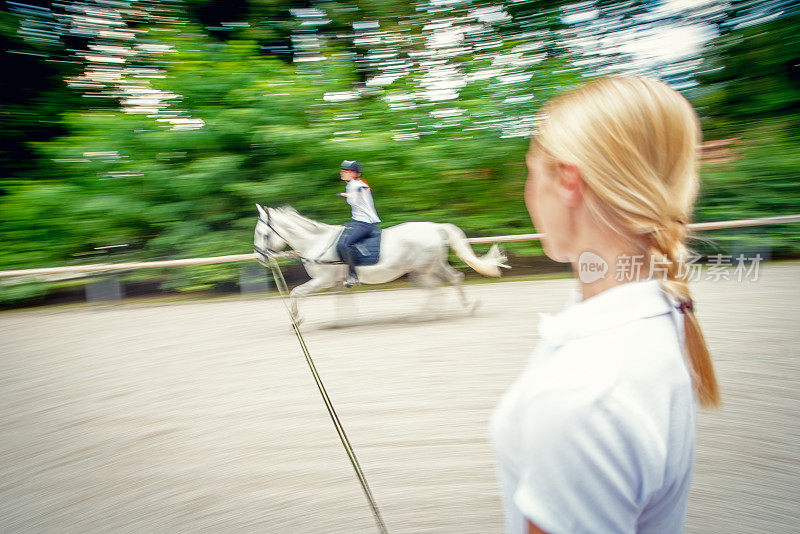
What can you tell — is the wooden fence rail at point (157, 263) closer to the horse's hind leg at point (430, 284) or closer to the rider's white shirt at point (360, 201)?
the horse's hind leg at point (430, 284)

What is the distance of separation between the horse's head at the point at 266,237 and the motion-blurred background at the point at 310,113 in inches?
124

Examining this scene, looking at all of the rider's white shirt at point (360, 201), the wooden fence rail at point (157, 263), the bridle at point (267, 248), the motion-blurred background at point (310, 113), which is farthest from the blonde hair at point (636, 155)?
the motion-blurred background at point (310, 113)

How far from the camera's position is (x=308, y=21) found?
1112 centimetres

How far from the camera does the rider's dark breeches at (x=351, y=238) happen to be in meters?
5.97

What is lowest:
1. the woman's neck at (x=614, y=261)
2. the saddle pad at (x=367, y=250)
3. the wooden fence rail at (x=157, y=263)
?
the wooden fence rail at (x=157, y=263)

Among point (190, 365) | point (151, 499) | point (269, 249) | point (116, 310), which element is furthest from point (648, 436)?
point (116, 310)

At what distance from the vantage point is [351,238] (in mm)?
5980

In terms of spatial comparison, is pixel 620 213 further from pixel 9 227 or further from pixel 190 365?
pixel 9 227

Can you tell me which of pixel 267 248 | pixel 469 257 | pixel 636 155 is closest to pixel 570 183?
pixel 636 155

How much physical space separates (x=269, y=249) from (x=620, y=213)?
5870 millimetres

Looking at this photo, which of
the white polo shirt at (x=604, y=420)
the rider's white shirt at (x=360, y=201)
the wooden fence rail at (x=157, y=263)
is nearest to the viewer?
the white polo shirt at (x=604, y=420)

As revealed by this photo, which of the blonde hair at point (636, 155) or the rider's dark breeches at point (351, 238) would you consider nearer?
the blonde hair at point (636, 155)

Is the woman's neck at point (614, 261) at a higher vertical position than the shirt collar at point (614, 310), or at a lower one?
higher

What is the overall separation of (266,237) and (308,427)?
3538 mm
